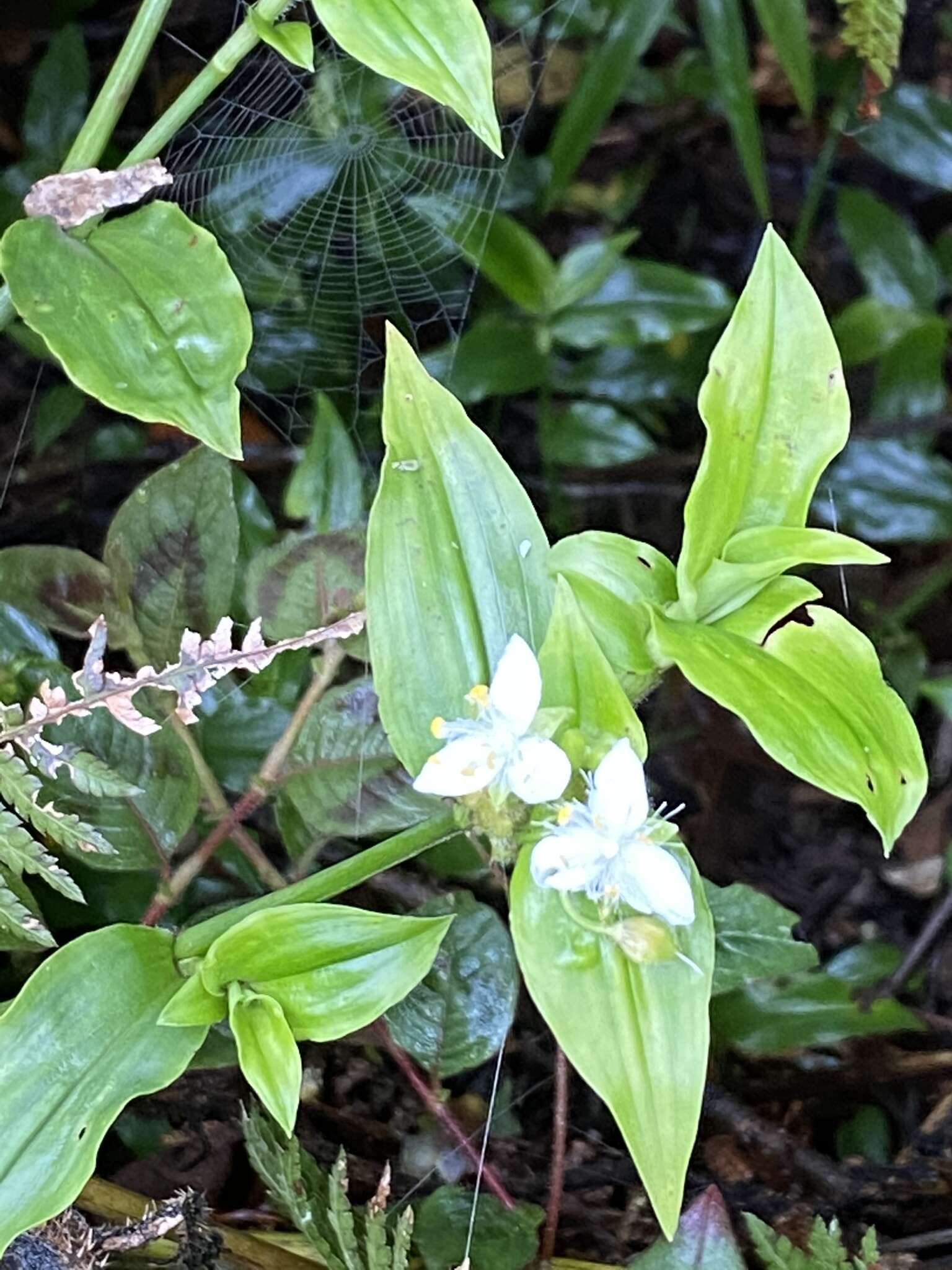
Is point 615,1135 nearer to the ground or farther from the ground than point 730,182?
nearer to the ground

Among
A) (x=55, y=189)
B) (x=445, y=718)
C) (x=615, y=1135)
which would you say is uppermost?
(x=55, y=189)

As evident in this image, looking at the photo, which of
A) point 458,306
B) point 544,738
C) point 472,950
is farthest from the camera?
point 458,306

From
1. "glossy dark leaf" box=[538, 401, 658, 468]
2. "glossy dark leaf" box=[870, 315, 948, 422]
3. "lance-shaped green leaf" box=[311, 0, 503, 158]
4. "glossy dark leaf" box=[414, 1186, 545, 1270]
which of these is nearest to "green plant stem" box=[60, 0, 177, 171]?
"lance-shaped green leaf" box=[311, 0, 503, 158]

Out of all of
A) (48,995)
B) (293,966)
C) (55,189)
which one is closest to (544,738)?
(293,966)

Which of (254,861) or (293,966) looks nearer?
(293,966)

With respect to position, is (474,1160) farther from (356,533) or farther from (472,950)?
(356,533)

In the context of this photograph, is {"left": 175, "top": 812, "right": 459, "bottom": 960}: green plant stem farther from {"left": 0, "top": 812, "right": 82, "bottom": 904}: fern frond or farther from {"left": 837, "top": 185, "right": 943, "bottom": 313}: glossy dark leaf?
{"left": 837, "top": 185, "right": 943, "bottom": 313}: glossy dark leaf

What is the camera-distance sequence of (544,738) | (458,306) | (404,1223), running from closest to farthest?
1. (544,738)
2. (404,1223)
3. (458,306)

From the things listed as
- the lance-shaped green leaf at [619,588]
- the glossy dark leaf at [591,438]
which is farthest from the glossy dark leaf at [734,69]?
the lance-shaped green leaf at [619,588]
